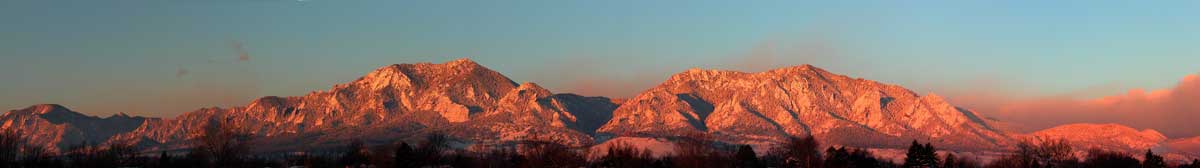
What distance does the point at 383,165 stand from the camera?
180 meters

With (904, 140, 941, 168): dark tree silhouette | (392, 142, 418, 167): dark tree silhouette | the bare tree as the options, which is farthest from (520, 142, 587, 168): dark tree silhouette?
(904, 140, 941, 168): dark tree silhouette

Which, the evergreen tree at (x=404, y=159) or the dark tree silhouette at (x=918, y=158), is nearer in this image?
the evergreen tree at (x=404, y=159)

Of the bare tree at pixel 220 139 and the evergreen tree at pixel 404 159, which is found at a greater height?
the bare tree at pixel 220 139

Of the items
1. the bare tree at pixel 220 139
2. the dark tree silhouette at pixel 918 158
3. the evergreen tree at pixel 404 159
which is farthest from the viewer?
the dark tree silhouette at pixel 918 158

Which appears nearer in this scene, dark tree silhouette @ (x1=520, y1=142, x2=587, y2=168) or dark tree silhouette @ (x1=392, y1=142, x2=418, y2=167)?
dark tree silhouette @ (x1=520, y1=142, x2=587, y2=168)

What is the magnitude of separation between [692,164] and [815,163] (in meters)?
21.7

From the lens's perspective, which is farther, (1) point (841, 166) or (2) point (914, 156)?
(2) point (914, 156)

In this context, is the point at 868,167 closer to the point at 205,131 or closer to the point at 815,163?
the point at 815,163

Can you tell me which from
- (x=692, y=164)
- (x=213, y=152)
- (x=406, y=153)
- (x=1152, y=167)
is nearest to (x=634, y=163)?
(x=692, y=164)

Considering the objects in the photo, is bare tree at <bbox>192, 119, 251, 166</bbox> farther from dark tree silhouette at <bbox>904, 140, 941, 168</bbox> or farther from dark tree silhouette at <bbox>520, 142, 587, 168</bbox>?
dark tree silhouette at <bbox>904, 140, 941, 168</bbox>

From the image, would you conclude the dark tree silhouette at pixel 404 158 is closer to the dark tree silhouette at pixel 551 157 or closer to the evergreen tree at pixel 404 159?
the evergreen tree at pixel 404 159

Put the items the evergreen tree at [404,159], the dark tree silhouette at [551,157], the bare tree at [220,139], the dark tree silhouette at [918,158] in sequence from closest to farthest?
the dark tree silhouette at [551,157] < the evergreen tree at [404,159] < the bare tree at [220,139] < the dark tree silhouette at [918,158]

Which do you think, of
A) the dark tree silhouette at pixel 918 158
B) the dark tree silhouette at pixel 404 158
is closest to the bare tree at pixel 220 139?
the dark tree silhouette at pixel 404 158

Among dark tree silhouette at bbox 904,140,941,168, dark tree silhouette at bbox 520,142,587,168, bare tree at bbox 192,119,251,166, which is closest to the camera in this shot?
dark tree silhouette at bbox 520,142,587,168
